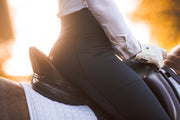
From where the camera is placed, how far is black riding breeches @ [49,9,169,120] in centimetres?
64

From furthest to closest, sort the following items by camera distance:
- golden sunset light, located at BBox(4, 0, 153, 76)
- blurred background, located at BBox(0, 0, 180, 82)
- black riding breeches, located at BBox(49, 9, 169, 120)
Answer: golden sunset light, located at BBox(4, 0, 153, 76), blurred background, located at BBox(0, 0, 180, 82), black riding breeches, located at BBox(49, 9, 169, 120)

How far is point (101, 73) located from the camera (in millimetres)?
657

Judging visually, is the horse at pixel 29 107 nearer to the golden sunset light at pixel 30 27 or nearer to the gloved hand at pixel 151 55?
the gloved hand at pixel 151 55

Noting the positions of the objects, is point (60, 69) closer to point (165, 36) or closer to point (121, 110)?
point (121, 110)

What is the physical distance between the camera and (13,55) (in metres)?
6.10

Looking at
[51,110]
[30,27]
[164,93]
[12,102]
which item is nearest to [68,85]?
[51,110]

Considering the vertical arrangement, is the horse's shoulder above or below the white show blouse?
below

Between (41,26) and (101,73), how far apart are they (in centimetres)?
589

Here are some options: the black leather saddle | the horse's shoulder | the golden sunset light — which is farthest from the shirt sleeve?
the golden sunset light

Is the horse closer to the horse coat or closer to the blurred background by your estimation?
the horse coat

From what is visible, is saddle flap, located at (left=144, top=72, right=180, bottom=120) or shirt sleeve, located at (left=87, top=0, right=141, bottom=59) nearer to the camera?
shirt sleeve, located at (left=87, top=0, right=141, bottom=59)

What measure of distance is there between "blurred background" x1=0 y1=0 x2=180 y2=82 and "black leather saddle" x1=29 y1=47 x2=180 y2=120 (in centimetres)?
460

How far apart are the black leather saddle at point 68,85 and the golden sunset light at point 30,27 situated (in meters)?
4.89

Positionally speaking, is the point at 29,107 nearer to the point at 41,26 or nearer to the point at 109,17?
the point at 109,17
